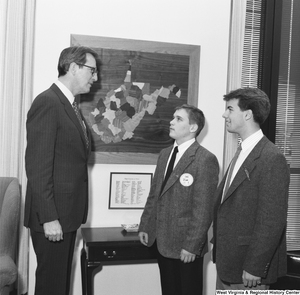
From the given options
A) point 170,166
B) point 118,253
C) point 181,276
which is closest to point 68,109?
point 170,166

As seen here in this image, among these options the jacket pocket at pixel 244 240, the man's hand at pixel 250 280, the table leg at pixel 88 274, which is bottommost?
the table leg at pixel 88 274

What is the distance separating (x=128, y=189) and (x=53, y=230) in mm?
1377

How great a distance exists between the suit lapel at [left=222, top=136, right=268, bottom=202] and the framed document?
133 centimetres

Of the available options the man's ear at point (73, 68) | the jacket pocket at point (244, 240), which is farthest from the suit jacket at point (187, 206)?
the man's ear at point (73, 68)

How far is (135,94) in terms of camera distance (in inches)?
143

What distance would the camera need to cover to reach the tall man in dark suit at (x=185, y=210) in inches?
107

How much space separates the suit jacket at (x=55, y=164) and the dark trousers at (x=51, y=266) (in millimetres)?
89

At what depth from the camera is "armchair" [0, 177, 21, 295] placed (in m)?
2.63

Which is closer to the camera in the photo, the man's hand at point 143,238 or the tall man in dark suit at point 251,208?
the tall man in dark suit at point 251,208

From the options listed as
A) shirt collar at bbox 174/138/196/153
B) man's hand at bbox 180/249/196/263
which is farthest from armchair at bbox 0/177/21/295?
shirt collar at bbox 174/138/196/153

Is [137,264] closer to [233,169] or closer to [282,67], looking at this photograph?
→ [233,169]

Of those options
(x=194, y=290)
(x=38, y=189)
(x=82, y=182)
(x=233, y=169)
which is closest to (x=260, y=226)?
(x=233, y=169)

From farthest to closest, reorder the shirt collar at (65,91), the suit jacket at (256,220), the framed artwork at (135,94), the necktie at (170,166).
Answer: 1. the framed artwork at (135,94)
2. the necktie at (170,166)
3. the shirt collar at (65,91)
4. the suit jacket at (256,220)

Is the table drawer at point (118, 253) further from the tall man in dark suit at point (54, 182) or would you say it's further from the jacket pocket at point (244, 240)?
the jacket pocket at point (244, 240)
